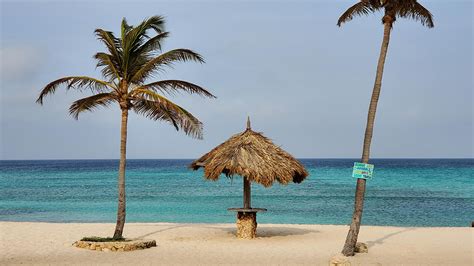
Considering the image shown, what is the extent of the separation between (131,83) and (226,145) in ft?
10.0

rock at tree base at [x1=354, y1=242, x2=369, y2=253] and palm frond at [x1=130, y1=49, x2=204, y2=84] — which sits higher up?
palm frond at [x1=130, y1=49, x2=204, y2=84]

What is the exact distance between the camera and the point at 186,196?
42750mm

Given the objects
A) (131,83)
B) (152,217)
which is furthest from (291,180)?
(152,217)

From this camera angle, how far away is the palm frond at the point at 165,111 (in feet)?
44.9

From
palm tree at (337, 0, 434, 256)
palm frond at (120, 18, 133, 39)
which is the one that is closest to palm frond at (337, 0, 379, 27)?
palm tree at (337, 0, 434, 256)

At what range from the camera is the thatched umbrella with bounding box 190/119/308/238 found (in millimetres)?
14844

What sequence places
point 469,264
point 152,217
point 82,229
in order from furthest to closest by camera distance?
point 152,217
point 82,229
point 469,264

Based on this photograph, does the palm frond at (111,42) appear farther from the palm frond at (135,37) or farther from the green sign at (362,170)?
the green sign at (362,170)

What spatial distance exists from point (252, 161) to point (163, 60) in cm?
338

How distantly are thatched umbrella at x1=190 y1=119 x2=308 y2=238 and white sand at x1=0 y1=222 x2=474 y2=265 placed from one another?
5.27ft

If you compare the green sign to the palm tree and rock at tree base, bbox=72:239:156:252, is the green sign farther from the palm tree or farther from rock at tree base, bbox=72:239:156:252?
rock at tree base, bbox=72:239:156:252

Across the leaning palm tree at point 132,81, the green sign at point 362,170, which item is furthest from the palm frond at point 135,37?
the green sign at point 362,170

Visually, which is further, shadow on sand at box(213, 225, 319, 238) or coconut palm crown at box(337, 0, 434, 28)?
shadow on sand at box(213, 225, 319, 238)

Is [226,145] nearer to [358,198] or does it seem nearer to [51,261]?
[358,198]
